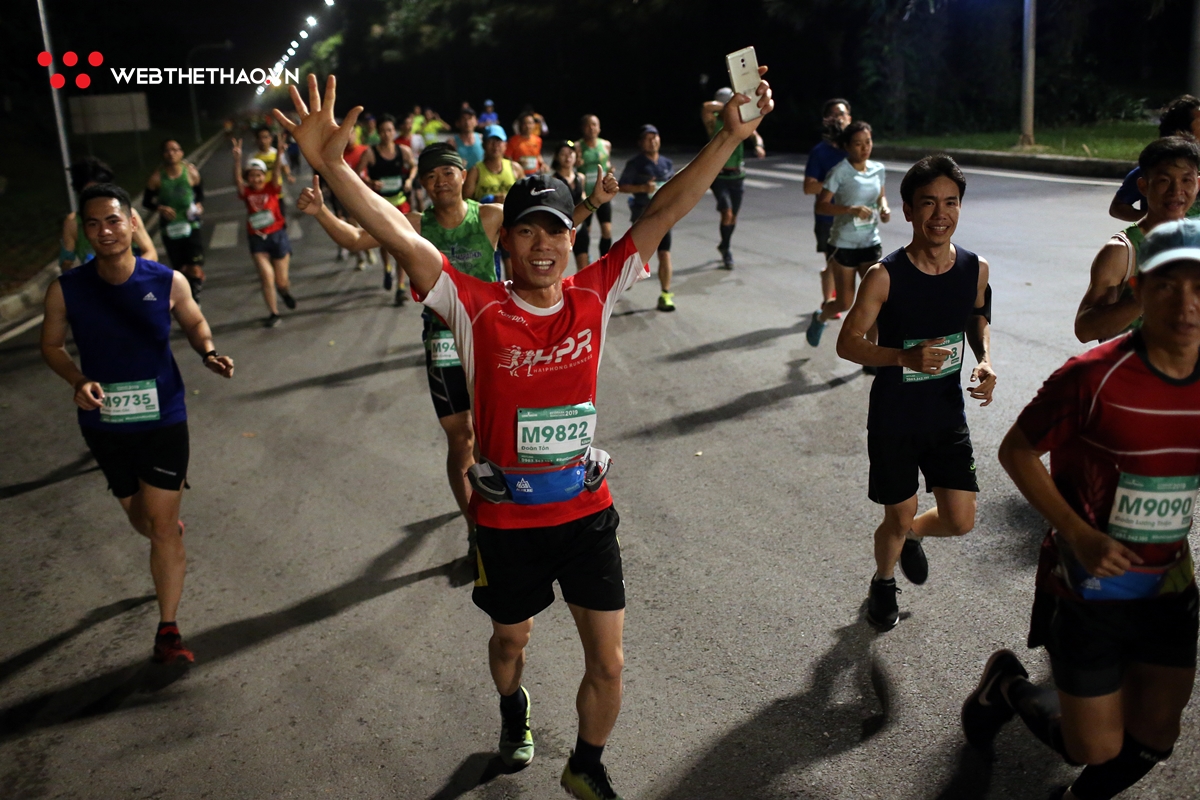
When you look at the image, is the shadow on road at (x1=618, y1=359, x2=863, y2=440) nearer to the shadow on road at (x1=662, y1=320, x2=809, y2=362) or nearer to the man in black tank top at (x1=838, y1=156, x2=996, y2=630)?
the shadow on road at (x1=662, y1=320, x2=809, y2=362)

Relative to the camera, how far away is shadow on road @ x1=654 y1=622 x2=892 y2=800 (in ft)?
12.1

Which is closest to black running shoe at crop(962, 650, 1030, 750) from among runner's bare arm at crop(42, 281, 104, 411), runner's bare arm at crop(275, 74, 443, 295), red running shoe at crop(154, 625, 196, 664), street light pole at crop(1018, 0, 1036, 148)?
runner's bare arm at crop(275, 74, 443, 295)

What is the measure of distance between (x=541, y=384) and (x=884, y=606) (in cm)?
211

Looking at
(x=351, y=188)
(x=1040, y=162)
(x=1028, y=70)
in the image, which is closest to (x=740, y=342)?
(x=351, y=188)

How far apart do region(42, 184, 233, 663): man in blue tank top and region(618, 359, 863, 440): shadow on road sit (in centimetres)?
340

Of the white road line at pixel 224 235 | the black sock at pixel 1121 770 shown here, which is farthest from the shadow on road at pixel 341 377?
the white road line at pixel 224 235

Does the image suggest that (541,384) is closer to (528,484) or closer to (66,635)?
(528,484)

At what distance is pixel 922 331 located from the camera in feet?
14.4

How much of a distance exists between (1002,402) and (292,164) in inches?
1352

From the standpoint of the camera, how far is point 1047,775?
3.60 m

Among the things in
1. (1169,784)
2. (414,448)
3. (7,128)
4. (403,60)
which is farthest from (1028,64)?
(403,60)

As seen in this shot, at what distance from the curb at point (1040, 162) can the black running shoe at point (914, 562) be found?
1350cm

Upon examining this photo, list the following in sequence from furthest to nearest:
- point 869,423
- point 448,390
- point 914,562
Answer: point 448,390 < point 914,562 < point 869,423

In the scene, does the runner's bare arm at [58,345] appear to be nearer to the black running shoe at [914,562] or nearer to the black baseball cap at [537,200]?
the black baseball cap at [537,200]
